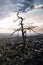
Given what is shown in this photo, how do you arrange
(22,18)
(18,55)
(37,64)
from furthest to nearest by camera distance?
1. (22,18)
2. (18,55)
3. (37,64)

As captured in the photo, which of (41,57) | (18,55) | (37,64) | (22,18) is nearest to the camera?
(37,64)

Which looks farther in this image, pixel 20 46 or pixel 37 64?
pixel 20 46

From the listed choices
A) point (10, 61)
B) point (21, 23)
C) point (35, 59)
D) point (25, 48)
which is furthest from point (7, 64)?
point (21, 23)

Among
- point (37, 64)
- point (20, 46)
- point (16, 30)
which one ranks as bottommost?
point (37, 64)

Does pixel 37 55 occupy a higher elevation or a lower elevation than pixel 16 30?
lower

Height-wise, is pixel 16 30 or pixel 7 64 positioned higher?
pixel 16 30

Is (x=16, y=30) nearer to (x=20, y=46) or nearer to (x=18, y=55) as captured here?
(x=20, y=46)

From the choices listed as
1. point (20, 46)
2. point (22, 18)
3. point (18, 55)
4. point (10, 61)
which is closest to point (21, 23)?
point (22, 18)

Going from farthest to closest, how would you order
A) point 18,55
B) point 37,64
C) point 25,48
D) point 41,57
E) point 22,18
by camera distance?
1. point 22,18
2. point 25,48
3. point 18,55
4. point 41,57
5. point 37,64

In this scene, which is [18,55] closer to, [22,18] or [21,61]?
[21,61]
